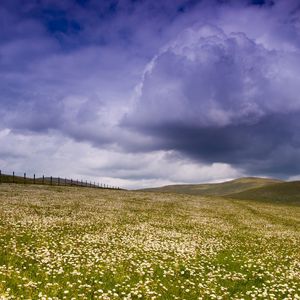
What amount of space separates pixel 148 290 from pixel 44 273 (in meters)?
4.46

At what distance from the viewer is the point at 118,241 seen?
24594 millimetres

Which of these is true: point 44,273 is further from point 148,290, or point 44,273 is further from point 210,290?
point 210,290

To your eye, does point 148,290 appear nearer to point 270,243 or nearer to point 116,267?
point 116,267

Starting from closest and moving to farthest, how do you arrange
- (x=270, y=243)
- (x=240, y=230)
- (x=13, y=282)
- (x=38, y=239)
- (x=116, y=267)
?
(x=13, y=282)
(x=116, y=267)
(x=38, y=239)
(x=270, y=243)
(x=240, y=230)

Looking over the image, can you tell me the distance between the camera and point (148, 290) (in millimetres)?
14500

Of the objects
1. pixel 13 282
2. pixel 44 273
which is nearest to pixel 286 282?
pixel 44 273

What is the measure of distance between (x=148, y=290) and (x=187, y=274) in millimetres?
3884

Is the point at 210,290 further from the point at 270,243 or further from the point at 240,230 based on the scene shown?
the point at 240,230

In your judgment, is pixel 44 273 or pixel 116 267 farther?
pixel 116 267

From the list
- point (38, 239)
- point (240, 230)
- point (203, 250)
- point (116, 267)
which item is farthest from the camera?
point (240, 230)

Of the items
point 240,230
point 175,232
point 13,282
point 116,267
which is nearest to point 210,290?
point 116,267

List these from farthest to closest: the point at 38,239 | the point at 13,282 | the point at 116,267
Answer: the point at 38,239
the point at 116,267
the point at 13,282

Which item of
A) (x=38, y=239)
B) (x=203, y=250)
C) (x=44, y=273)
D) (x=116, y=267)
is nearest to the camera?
(x=44, y=273)

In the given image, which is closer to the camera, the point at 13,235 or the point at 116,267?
the point at 116,267
